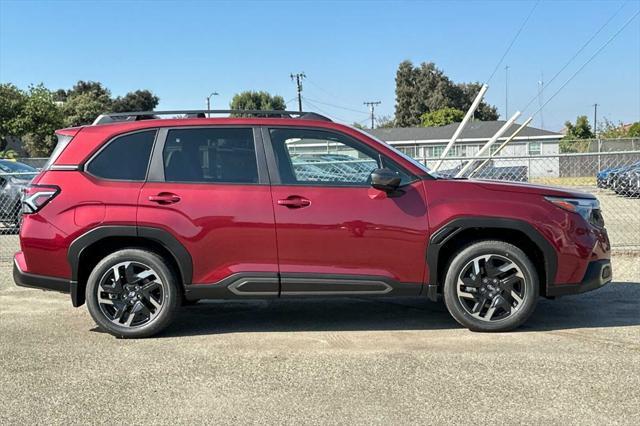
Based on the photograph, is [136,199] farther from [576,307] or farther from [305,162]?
[576,307]

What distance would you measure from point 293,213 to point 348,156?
1569 mm

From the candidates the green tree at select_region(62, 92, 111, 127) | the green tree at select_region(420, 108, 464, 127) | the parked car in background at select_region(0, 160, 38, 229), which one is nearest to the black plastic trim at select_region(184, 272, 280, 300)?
the parked car in background at select_region(0, 160, 38, 229)

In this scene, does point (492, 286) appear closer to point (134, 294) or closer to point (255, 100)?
point (134, 294)

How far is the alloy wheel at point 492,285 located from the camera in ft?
16.7

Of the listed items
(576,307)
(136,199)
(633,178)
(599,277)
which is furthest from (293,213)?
(633,178)

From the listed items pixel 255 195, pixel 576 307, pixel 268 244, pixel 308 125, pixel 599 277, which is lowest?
pixel 576 307

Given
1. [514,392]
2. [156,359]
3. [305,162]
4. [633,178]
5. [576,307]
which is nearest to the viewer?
[514,392]

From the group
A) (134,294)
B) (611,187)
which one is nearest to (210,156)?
(134,294)

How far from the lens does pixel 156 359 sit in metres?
4.64

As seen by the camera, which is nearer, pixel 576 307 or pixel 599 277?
pixel 599 277

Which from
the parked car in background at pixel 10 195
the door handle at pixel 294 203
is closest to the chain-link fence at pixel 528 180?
the parked car in background at pixel 10 195

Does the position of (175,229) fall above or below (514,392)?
above

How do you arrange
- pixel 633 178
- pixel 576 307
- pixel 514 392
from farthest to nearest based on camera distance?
pixel 633 178, pixel 576 307, pixel 514 392

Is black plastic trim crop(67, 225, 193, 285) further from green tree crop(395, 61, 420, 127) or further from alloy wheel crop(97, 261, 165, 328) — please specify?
green tree crop(395, 61, 420, 127)
